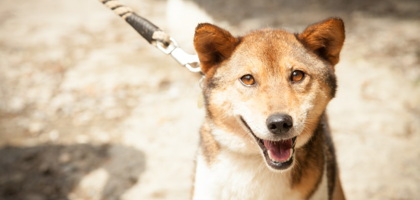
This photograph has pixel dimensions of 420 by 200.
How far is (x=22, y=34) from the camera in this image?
22.4 ft

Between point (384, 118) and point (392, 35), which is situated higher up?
point (392, 35)

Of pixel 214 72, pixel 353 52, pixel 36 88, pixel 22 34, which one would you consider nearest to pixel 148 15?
pixel 22 34

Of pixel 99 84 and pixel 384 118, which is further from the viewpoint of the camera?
pixel 99 84

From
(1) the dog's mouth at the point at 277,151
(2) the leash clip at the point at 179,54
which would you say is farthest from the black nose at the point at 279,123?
(2) the leash clip at the point at 179,54

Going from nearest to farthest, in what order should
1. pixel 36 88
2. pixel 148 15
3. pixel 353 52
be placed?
1. pixel 36 88
2. pixel 353 52
3. pixel 148 15

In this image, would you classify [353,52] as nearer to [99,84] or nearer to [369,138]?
[369,138]

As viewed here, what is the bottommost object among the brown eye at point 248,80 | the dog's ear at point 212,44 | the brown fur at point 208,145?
the brown fur at point 208,145

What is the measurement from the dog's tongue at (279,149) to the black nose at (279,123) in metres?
0.19

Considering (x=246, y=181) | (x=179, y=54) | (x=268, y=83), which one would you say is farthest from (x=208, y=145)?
(x=179, y=54)

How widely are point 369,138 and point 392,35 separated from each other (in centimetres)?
300

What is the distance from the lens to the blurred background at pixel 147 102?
388 cm

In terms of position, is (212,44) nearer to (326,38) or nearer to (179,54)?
(179,54)

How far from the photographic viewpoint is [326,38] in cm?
235

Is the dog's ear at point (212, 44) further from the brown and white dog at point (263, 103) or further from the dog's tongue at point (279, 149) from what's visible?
the dog's tongue at point (279, 149)
